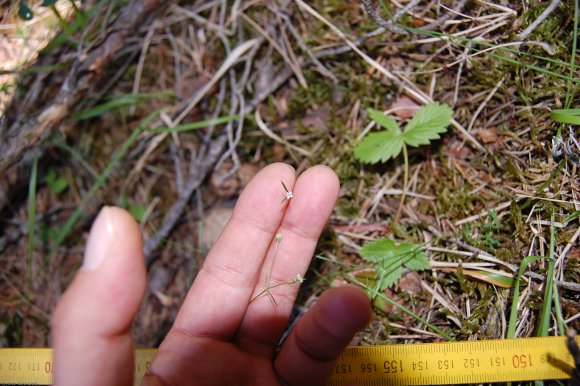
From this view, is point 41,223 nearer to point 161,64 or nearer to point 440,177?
point 161,64

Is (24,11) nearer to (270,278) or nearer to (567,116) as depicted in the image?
(270,278)

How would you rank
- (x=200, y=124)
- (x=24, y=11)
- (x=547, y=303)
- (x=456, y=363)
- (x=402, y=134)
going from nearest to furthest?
(x=547, y=303) → (x=456, y=363) → (x=402, y=134) → (x=24, y=11) → (x=200, y=124)

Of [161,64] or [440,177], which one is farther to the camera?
[161,64]

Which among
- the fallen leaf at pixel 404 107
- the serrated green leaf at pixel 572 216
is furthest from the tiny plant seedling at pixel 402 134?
the serrated green leaf at pixel 572 216

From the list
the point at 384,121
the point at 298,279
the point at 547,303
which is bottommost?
the point at 547,303

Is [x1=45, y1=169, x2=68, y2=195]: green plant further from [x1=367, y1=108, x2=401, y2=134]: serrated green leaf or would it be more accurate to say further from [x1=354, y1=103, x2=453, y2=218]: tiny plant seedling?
[x1=367, y1=108, x2=401, y2=134]: serrated green leaf

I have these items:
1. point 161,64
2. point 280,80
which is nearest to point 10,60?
point 161,64

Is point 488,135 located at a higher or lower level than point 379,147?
lower

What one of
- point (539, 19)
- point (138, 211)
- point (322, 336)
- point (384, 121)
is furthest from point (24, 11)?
point (539, 19)
